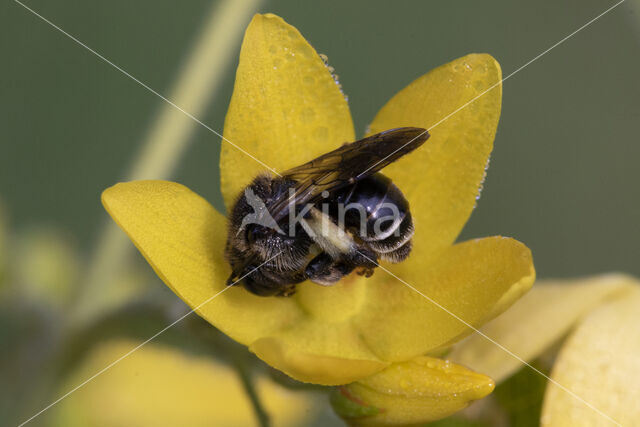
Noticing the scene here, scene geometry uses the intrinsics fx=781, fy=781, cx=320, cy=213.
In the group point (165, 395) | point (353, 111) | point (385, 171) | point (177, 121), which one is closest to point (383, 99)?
point (353, 111)

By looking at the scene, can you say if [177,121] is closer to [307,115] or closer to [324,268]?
[307,115]

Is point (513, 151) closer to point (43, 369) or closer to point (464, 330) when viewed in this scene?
point (464, 330)

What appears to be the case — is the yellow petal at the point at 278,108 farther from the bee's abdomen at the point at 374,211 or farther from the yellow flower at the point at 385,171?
the bee's abdomen at the point at 374,211

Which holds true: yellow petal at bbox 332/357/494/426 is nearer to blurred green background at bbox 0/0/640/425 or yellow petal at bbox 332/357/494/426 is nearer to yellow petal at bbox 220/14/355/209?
yellow petal at bbox 220/14/355/209

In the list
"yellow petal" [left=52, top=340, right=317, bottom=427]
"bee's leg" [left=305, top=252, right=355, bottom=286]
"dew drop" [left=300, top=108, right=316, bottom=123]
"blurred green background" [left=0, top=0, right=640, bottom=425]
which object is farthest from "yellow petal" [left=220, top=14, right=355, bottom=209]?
"blurred green background" [left=0, top=0, right=640, bottom=425]

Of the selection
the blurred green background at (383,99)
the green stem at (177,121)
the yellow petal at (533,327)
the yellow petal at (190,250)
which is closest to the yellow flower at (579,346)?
the yellow petal at (533,327)

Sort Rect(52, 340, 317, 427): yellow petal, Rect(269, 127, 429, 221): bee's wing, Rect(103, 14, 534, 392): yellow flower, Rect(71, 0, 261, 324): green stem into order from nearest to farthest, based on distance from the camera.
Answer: Rect(269, 127, 429, 221): bee's wing → Rect(103, 14, 534, 392): yellow flower → Rect(52, 340, 317, 427): yellow petal → Rect(71, 0, 261, 324): green stem
